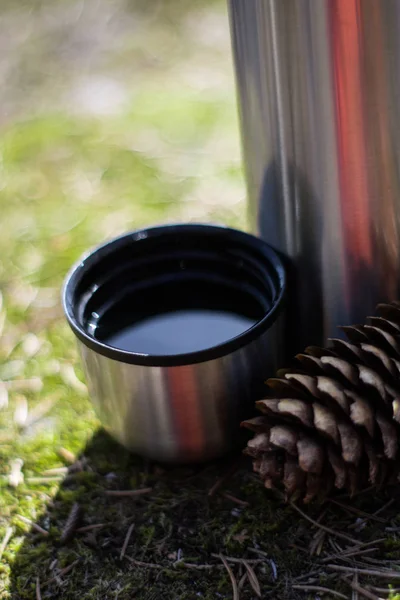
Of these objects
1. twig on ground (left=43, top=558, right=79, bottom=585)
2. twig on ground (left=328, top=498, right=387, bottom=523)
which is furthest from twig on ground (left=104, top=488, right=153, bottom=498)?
twig on ground (left=328, top=498, right=387, bottom=523)

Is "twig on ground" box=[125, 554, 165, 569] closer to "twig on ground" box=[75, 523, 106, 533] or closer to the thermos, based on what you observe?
"twig on ground" box=[75, 523, 106, 533]

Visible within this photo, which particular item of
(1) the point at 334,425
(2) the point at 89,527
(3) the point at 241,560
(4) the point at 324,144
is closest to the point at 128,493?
(2) the point at 89,527

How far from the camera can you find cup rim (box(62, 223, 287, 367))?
90 centimetres

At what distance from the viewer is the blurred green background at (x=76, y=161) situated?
1162 mm

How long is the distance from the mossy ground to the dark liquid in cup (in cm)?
15

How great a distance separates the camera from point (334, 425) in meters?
0.86

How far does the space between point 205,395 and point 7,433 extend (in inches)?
13.9

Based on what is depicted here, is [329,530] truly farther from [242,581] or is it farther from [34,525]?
[34,525]

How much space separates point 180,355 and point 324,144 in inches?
11.6

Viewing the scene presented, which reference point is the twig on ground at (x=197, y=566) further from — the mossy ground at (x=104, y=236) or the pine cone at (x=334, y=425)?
the pine cone at (x=334, y=425)

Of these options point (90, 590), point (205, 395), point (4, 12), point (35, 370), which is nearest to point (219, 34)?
point (4, 12)

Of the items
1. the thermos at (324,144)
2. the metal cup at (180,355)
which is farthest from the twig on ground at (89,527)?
the thermos at (324,144)

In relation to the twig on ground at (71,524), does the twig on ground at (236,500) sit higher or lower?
lower

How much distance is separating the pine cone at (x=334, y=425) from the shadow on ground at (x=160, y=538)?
8cm
